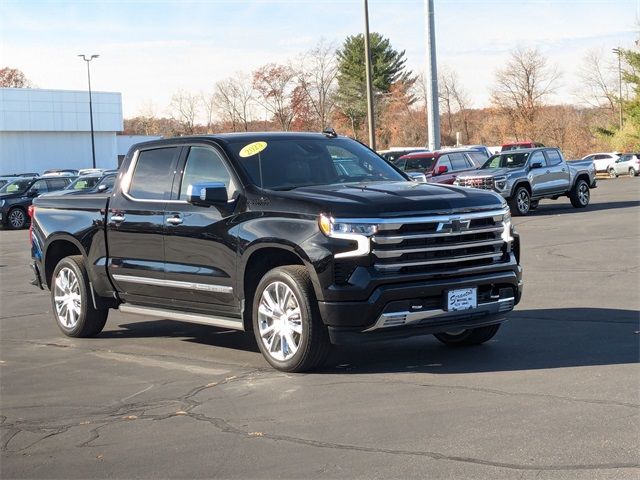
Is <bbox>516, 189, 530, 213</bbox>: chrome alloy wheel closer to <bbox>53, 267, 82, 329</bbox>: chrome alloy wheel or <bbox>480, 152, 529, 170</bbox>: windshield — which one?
<bbox>480, 152, 529, 170</bbox>: windshield

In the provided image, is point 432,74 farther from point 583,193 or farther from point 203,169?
point 203,169

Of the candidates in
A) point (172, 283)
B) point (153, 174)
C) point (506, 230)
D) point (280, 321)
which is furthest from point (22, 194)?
point (506, 230)

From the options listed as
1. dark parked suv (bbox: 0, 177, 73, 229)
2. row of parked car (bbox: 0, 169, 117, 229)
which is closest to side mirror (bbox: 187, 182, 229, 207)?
row of parked car (bbox: 0, 169, 117, 229)

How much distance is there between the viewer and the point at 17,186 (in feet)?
114

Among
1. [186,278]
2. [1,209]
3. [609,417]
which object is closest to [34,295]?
[186,278]

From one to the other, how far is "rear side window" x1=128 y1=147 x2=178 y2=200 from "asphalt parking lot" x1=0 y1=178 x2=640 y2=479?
1.52 meters

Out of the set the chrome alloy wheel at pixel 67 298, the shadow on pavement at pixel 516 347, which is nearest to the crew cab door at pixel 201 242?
the shadow on pavement at pixel 516 347

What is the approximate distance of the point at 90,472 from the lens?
548cm

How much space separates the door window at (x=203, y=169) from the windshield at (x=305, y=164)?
191 mm

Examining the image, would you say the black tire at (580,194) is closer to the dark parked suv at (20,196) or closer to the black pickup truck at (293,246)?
the dark parked suv at (20,196)

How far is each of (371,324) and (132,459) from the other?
229 cm

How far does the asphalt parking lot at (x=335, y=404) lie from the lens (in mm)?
5363

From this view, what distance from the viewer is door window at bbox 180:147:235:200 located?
8609 millimetres

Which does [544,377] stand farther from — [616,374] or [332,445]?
[332,445]
